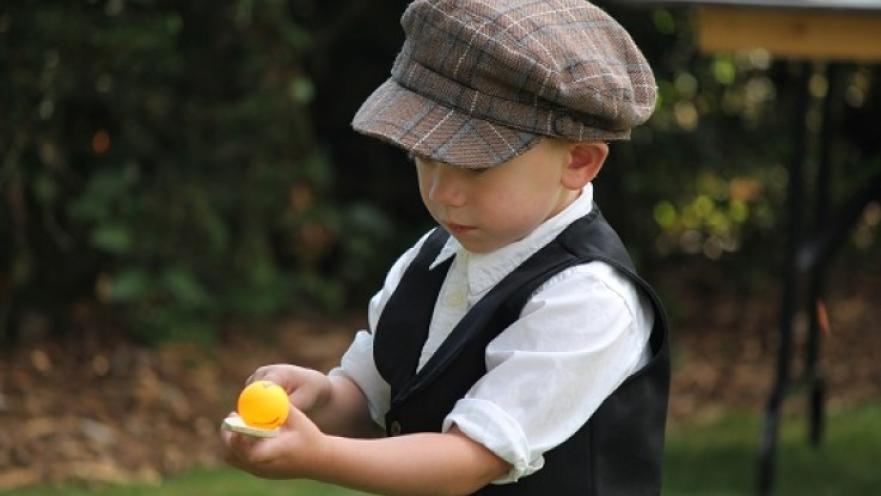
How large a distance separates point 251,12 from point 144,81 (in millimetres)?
420

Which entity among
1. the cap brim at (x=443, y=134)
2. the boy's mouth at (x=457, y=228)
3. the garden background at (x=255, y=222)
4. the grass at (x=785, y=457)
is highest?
the cap brim at (x=443, y=134)

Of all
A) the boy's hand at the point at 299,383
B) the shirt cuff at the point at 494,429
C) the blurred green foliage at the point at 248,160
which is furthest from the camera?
the blurred green foliage at the point at 248,160

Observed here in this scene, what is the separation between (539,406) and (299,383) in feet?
1.38

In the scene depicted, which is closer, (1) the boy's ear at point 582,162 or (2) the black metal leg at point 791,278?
(1) the boy's ear at point 582,162

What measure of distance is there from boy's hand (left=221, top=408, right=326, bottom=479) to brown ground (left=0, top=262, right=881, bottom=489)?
8.31ft

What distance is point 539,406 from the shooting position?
203 centimetres

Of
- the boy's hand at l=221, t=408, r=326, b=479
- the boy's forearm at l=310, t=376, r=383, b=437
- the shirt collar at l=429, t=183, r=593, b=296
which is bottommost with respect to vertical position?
the boy's forearm at l=310, t=376, r=383, b=437

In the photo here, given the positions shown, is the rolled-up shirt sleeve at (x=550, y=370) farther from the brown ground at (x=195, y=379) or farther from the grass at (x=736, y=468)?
the brown ground at (x=195, y=379)

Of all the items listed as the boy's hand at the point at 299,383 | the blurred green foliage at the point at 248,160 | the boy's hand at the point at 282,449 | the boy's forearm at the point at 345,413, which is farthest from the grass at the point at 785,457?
the boy's hand at the point at 282,449

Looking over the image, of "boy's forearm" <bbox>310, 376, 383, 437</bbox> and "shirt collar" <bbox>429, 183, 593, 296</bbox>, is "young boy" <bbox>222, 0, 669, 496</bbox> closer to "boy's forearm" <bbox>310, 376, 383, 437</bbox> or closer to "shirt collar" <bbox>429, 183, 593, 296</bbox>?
"shirt collar" <bbox>429, 183, 593, 296</bbox>

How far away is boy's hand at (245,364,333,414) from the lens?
228 centimetres

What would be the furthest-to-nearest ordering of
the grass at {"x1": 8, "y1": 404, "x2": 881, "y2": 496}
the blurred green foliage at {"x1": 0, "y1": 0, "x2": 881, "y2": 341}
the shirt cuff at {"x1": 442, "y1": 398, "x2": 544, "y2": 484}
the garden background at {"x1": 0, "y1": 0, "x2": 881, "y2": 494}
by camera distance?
1. the blurred green foliage at {"x1": 0, "y1": 0, "x2": 881, "y2": 341}
2. the garden background at {"x1": 0, "y1": 0, "x2": 881, "y2": 494}
3. the grass at {"x1": 8, "y1": 404, "x2": 881, "y2": 496}
4. the shirt cuff at {"x1": 442, "y1": 398, "x2": 544, "y2": 484}

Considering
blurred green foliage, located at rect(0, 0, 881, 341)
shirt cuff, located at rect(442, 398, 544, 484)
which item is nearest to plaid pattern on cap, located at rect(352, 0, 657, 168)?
shirt cuff, located at rect(442, 398, 544, 484)

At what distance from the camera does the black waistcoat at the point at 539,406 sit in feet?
6.91
